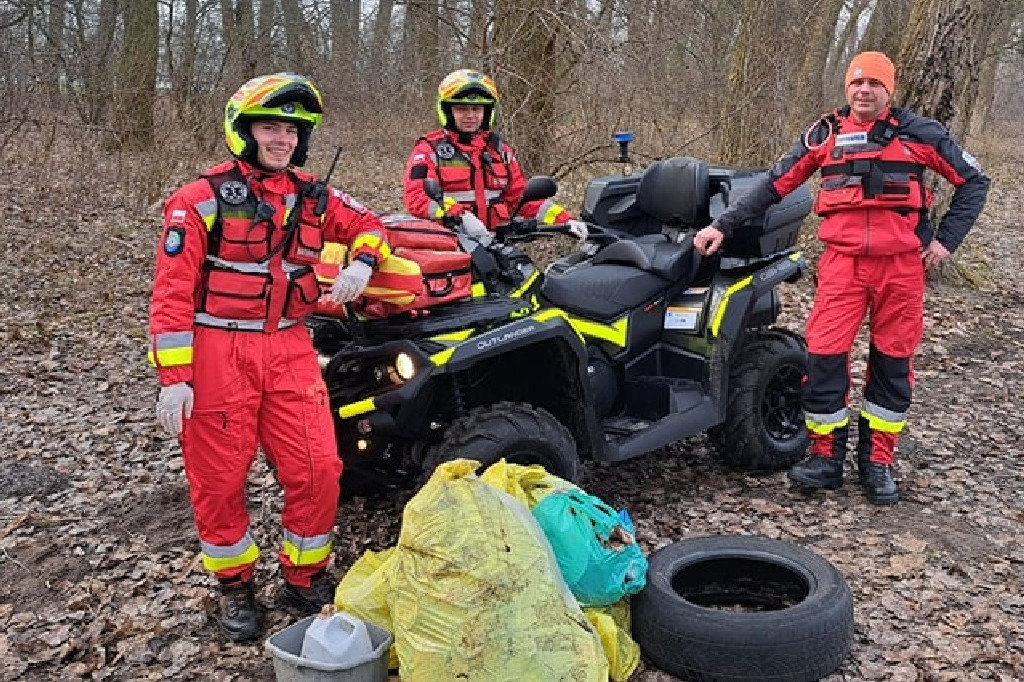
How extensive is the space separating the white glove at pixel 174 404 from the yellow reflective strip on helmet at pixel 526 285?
163 cm

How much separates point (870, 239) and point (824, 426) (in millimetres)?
984

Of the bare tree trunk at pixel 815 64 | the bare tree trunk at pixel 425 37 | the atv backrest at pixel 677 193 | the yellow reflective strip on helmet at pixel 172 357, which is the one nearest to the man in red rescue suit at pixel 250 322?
the yellow reflective strip on helmet at pixel 172 357

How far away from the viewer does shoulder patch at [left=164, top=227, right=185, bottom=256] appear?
11.6 feet

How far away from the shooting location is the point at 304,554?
13.0 feet

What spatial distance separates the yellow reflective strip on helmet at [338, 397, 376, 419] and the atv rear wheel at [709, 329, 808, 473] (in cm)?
212

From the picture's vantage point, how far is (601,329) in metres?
4.95

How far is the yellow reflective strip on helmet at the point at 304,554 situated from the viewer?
3969mm

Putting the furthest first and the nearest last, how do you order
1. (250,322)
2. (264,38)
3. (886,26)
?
(886,26) → (264,38) → (250,322)

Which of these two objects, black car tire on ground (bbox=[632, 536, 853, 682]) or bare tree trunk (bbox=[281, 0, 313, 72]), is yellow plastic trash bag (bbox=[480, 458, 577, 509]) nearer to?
black car tire on ground (bbox=[632, 536, 853, 682])

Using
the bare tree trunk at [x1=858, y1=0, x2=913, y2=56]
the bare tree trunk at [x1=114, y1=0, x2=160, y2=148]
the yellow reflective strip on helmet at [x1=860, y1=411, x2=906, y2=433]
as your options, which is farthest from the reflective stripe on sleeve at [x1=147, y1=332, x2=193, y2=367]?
the bare tree trunk at [x1=858, y1=0, x2=913, y2=56]

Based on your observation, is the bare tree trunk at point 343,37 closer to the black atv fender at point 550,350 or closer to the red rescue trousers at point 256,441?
the black atv fender at point 550,350

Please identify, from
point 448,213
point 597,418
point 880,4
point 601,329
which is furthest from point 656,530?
point 880,4

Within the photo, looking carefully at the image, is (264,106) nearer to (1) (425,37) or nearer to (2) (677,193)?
(2) (677,193)

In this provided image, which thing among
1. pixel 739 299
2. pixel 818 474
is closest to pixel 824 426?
pixel 818 474
